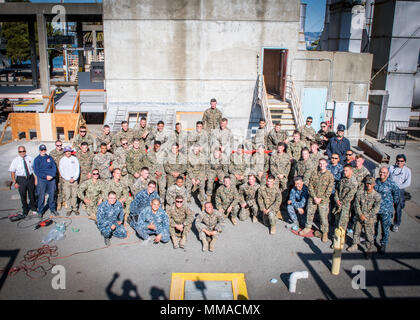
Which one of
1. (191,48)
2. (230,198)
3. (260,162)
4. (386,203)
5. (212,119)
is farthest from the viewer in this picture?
(191,48)

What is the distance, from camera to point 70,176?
927 cm

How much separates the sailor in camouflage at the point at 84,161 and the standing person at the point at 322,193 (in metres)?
5.92

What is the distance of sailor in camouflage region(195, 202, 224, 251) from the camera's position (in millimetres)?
7734

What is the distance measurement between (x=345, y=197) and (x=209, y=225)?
313 centimetres

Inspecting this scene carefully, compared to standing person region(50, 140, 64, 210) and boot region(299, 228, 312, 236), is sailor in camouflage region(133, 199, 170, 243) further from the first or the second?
boot region(299, 228, 312, 236)

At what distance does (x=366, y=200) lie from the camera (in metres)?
7.45

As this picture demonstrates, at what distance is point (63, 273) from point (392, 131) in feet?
55.0

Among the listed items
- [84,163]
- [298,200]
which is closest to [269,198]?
[298,200]

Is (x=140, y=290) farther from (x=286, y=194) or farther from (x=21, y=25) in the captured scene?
(x=21, y=25)

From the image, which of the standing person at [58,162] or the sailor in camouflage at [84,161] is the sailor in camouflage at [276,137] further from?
the standing person at [58,162]

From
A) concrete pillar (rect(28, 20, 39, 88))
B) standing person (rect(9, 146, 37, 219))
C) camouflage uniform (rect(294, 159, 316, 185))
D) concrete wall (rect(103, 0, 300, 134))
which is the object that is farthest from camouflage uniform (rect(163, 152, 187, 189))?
concrete pillar (rect(28, 20, 39, 88))

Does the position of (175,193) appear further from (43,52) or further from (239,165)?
(43,52)

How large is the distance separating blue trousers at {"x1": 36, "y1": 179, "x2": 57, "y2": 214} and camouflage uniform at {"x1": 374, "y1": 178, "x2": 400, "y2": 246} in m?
7.92

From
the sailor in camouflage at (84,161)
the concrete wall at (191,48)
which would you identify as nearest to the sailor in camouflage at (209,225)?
the sailor in camouflage at (84,161)
